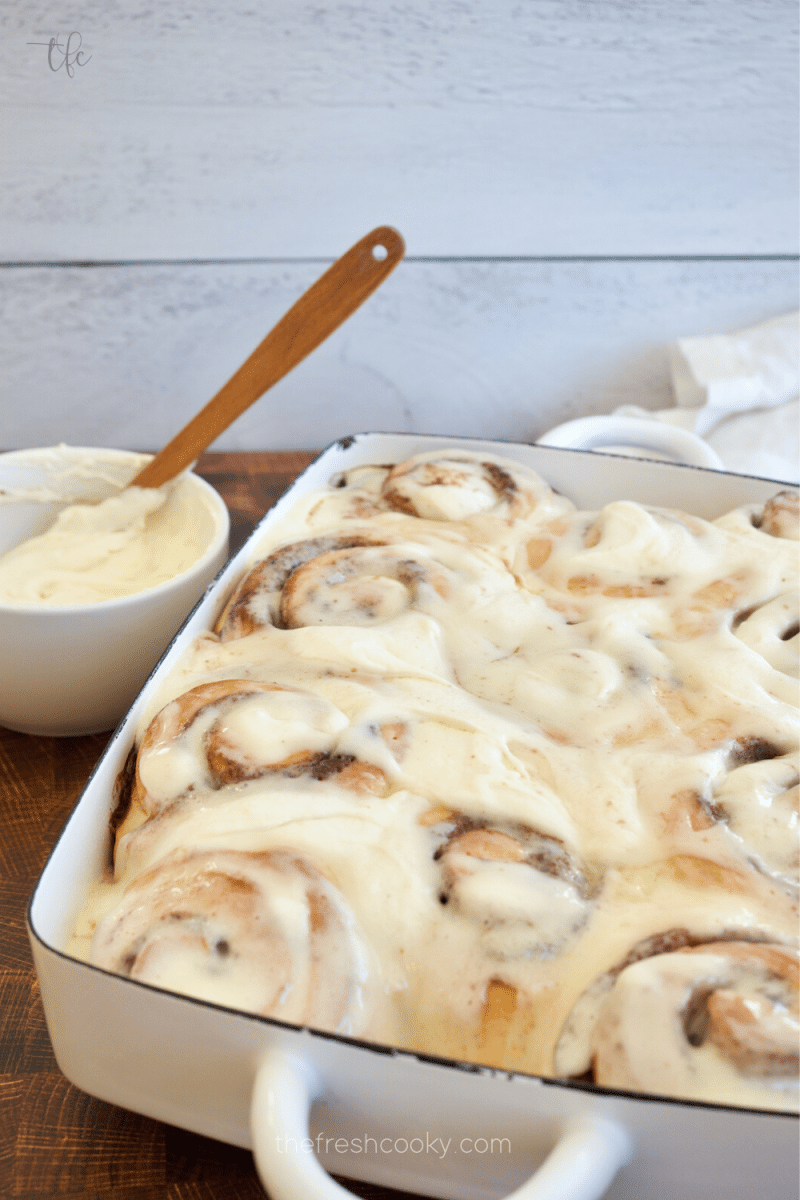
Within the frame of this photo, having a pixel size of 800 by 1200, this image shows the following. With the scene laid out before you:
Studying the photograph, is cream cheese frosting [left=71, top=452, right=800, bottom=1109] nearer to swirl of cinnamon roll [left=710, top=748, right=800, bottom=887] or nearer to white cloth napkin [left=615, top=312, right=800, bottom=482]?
swirl of cinnamon roll [left=710, top=748, right=800, bottom=887]

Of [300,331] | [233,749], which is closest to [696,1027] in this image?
[233,749]

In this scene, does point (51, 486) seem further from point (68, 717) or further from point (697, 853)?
point (697, 853)

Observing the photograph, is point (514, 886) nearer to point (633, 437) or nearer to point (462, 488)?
point (462, 488)

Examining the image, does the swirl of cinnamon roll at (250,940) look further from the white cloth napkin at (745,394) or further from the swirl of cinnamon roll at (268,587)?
the white cloth napkin at (745,394)

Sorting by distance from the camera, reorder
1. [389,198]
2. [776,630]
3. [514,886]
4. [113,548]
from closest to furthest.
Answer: [514,886], [776,630], [113,548], [389,198]

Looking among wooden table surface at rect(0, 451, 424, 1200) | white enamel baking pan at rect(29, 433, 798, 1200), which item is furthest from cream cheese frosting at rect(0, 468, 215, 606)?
white enamel baking pan at rect(29, 433, 798, 1200)
